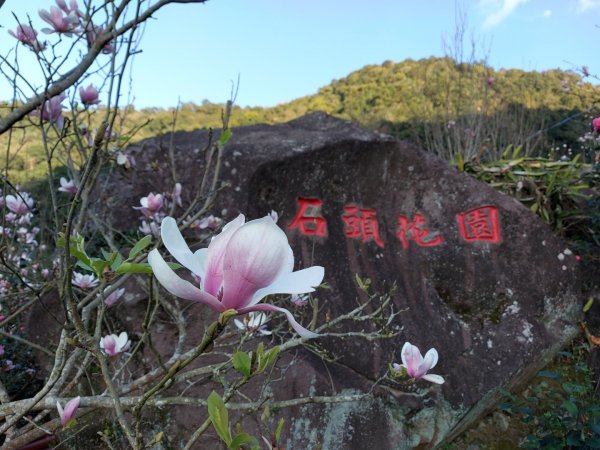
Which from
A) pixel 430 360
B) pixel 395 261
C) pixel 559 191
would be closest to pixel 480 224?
pixel 395 261

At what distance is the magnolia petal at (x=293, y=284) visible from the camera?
52cm

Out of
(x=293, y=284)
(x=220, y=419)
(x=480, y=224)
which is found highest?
(x=293, y=284)

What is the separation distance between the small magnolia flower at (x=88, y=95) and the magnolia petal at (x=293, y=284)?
1395 mm

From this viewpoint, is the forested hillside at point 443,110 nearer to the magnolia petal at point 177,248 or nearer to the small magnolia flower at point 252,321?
the small magnolia flower at point 252,321

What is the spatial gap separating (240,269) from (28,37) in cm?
171

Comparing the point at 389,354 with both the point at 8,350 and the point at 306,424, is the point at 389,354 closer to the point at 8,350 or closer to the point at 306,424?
the point at 306,424

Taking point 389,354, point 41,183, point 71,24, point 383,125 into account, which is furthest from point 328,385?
point 383,125

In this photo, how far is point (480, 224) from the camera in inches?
125

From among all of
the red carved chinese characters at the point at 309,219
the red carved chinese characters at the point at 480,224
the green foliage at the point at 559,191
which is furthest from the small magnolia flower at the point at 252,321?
the green foliage at the point at 559,191

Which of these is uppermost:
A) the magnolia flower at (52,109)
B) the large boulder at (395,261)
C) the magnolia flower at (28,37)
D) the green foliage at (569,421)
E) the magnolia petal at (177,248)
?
the magnolia flower at (28,37)

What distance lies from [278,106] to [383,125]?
5048 millimetres

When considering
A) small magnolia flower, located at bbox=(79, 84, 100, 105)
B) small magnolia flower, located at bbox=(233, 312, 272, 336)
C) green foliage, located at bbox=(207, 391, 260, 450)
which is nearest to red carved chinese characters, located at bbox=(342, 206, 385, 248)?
small magnolia flower, located at bbox=(233, 312, 272, 336)

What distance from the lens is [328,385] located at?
7.20 feet

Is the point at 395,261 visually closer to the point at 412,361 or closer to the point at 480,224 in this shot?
the point at 480,224
